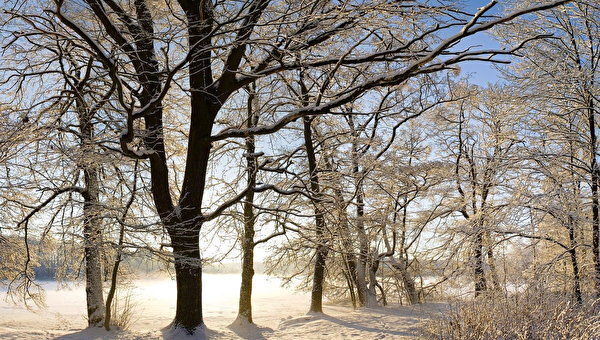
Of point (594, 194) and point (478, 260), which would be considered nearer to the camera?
point (594, 194)

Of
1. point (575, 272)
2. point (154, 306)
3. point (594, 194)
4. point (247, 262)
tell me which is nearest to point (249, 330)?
point (247, 262)

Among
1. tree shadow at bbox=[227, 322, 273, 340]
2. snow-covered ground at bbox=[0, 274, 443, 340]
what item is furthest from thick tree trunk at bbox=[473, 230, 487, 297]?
tree shadow at bbox=[227, 322, 273, 340]

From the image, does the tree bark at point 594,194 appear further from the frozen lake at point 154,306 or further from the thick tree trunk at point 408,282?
the frozen lake at point 154,306

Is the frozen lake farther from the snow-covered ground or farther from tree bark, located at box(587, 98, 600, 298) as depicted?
tree bark, located at box(587, 98, 600, 298)

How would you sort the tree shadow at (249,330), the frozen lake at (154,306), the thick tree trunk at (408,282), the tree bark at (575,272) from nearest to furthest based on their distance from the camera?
the tree bark at (575,272) → the tree shadow at (249,330) → the frozen lake at (154,306) → the thick tree trunk at (408,282)

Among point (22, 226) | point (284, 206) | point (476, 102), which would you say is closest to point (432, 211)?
point (476, 102)

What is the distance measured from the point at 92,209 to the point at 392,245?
1035 cm

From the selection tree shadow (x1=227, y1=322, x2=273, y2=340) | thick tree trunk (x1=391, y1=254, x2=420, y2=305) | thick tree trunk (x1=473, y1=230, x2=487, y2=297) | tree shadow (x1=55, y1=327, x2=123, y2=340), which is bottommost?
tree shadow (x1=227, y1=322, x2=273, y2=340)

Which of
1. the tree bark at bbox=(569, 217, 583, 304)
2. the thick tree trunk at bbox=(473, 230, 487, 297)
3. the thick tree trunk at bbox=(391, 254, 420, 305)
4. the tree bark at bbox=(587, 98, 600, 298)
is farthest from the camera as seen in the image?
the thick tree trunk at bbox=(391, 254, 420, 305)

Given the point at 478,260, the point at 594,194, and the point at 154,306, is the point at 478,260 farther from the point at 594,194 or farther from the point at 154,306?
the point at 154,306

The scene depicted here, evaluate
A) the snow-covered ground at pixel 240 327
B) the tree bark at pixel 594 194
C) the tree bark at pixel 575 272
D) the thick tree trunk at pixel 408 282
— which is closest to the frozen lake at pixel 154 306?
the snow-covered ground at pixel 240 327

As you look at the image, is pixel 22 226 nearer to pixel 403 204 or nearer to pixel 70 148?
pixel 70 148

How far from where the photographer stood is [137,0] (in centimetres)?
846

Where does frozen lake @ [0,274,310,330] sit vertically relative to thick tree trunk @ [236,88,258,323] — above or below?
below
